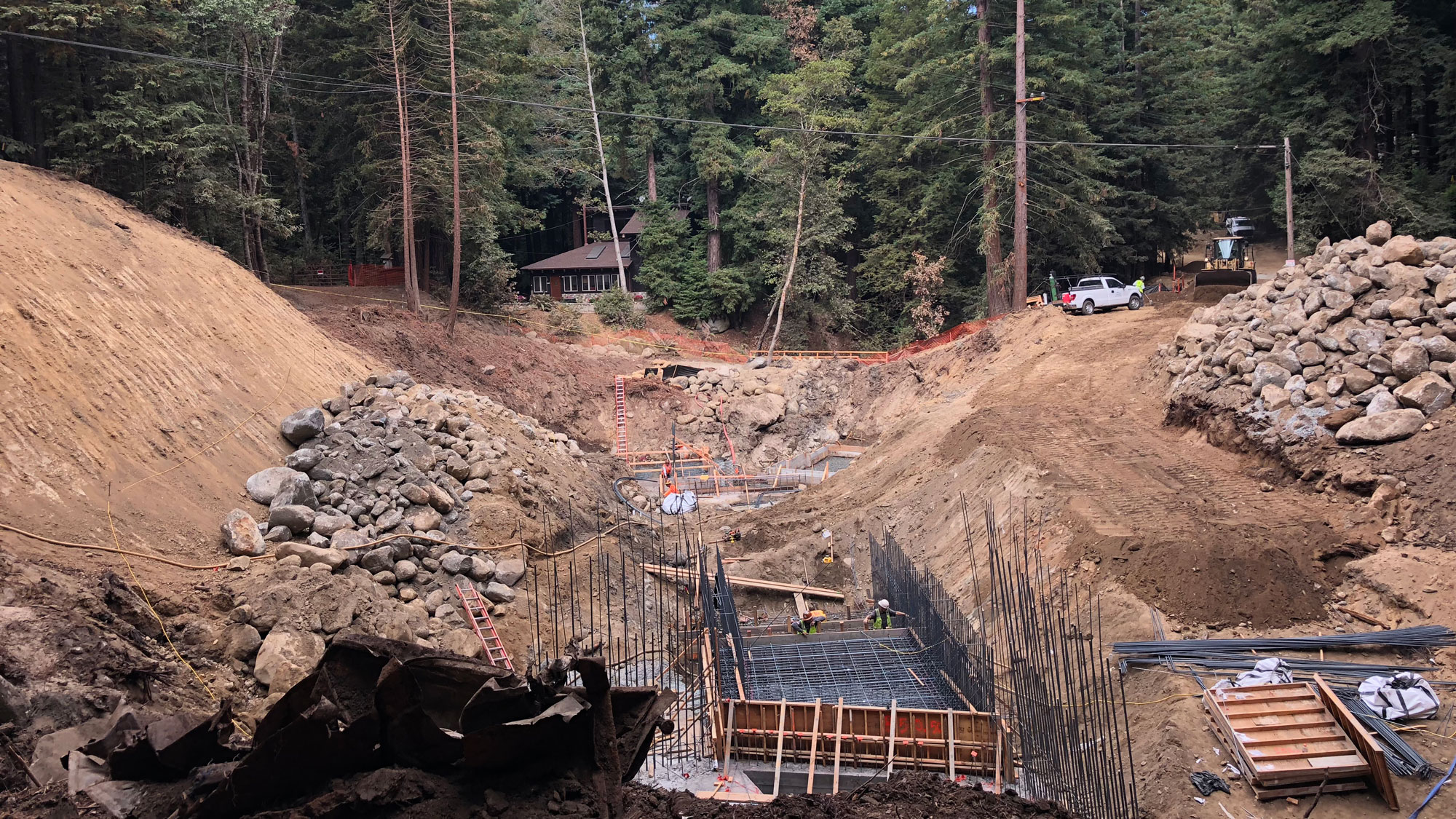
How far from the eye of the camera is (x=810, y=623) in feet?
47.5

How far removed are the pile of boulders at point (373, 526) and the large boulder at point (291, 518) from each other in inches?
0.6

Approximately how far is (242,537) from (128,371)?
3906 millimetres

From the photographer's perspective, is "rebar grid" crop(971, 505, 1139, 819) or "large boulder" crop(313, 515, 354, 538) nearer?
"rebar grid" crop(971, 505, 1139, 819)

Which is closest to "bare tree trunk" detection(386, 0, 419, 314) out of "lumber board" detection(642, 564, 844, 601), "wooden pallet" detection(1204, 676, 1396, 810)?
"lumber board" detection(642, 564, 844, 601)

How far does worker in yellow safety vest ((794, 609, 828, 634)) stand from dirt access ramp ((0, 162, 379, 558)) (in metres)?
8.45

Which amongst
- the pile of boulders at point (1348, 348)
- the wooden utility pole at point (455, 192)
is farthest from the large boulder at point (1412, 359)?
the wooden utility pole at point (455, 192)

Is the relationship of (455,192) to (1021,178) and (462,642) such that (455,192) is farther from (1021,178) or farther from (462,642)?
(462,642)

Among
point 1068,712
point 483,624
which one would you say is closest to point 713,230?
point 483,624

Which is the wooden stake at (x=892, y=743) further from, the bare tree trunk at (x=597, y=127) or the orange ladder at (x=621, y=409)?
the bare tree trunk at (x=597, y=127)

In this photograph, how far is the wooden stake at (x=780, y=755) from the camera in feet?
30.3

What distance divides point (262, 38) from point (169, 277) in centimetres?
1510

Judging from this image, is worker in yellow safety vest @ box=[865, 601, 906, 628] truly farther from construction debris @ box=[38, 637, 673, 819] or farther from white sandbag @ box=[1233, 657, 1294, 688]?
construction debris @ box=[38, 637, 673, 819]

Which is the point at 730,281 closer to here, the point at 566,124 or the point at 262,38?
the point at 566,124

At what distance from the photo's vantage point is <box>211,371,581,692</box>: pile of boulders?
11.1 m
